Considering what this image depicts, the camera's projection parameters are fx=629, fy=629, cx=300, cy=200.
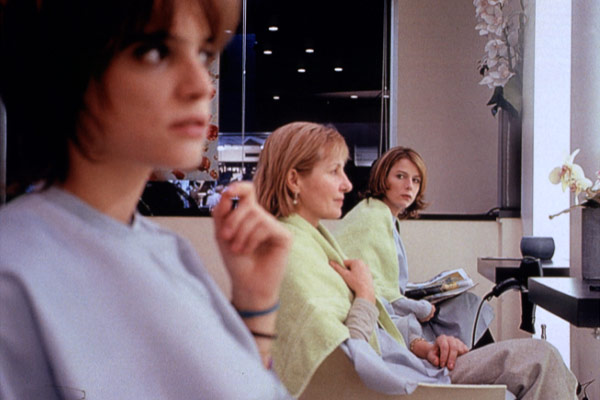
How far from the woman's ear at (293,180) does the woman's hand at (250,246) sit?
410 millimetres

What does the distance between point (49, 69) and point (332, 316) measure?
0.75 meters

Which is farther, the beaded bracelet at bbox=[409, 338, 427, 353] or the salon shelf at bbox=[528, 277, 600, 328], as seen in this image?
the beaded bracelet at bbox=[409, 338, 427, 353]

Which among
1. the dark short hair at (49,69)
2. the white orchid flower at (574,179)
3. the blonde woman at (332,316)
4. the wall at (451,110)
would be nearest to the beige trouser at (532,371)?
the blonde woman at (332,316)

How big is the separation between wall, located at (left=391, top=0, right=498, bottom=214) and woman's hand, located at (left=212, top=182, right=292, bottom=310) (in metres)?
3.17

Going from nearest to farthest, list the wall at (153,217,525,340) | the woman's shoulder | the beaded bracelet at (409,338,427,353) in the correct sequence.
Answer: the beaded bracelet at (409,338,427,353) → the woman's shoulder → the wall at (153,217,525,340)

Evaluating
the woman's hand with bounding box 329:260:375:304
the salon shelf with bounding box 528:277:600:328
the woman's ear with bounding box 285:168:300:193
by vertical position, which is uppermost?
the woman's ear with bounding box 285:168:300:193

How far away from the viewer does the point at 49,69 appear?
303mm

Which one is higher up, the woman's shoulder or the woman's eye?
the woman's eye

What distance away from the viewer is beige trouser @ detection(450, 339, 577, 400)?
44.4 inches

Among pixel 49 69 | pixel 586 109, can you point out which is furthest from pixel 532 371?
pixel 586 109

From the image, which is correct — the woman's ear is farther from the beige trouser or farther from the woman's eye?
the beige trouser

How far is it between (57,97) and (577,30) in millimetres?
2256

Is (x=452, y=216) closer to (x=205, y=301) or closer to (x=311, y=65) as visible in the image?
(x=311, y=65)

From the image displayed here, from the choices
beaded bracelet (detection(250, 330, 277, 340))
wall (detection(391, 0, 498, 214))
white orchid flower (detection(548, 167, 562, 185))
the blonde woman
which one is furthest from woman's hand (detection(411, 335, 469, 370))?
wall (detection(391, 0, 498, 214))
